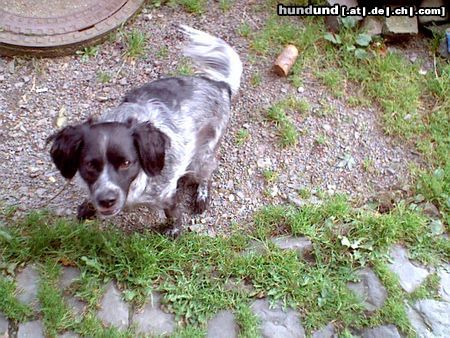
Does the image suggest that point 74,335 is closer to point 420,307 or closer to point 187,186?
point 187,186

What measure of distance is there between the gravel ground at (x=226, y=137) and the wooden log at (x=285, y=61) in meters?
0.06

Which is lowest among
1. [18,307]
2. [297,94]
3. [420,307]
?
[420,307]

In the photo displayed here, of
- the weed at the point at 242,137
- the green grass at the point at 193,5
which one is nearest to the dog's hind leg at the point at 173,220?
the weed at the point at 242,137

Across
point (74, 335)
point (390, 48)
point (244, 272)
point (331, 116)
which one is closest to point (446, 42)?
A: point (390, 48)

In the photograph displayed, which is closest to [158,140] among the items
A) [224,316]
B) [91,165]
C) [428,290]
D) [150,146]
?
[150,146]

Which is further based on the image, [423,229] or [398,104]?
[398,104]

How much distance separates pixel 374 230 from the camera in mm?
3412

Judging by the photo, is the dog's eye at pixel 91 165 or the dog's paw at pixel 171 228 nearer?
the dog's eye at pixel 91 165

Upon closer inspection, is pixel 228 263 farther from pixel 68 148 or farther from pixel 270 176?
pixel 68 148

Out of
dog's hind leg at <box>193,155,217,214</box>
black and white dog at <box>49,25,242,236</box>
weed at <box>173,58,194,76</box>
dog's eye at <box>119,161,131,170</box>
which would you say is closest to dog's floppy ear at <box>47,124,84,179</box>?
black and white dog at <box>49,25,242,236</box>

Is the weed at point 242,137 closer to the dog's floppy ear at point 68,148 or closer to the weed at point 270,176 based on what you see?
the weed at point 270,176

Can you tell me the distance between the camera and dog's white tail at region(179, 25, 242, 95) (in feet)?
11.9

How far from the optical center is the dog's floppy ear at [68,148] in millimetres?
2738

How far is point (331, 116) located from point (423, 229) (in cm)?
96
